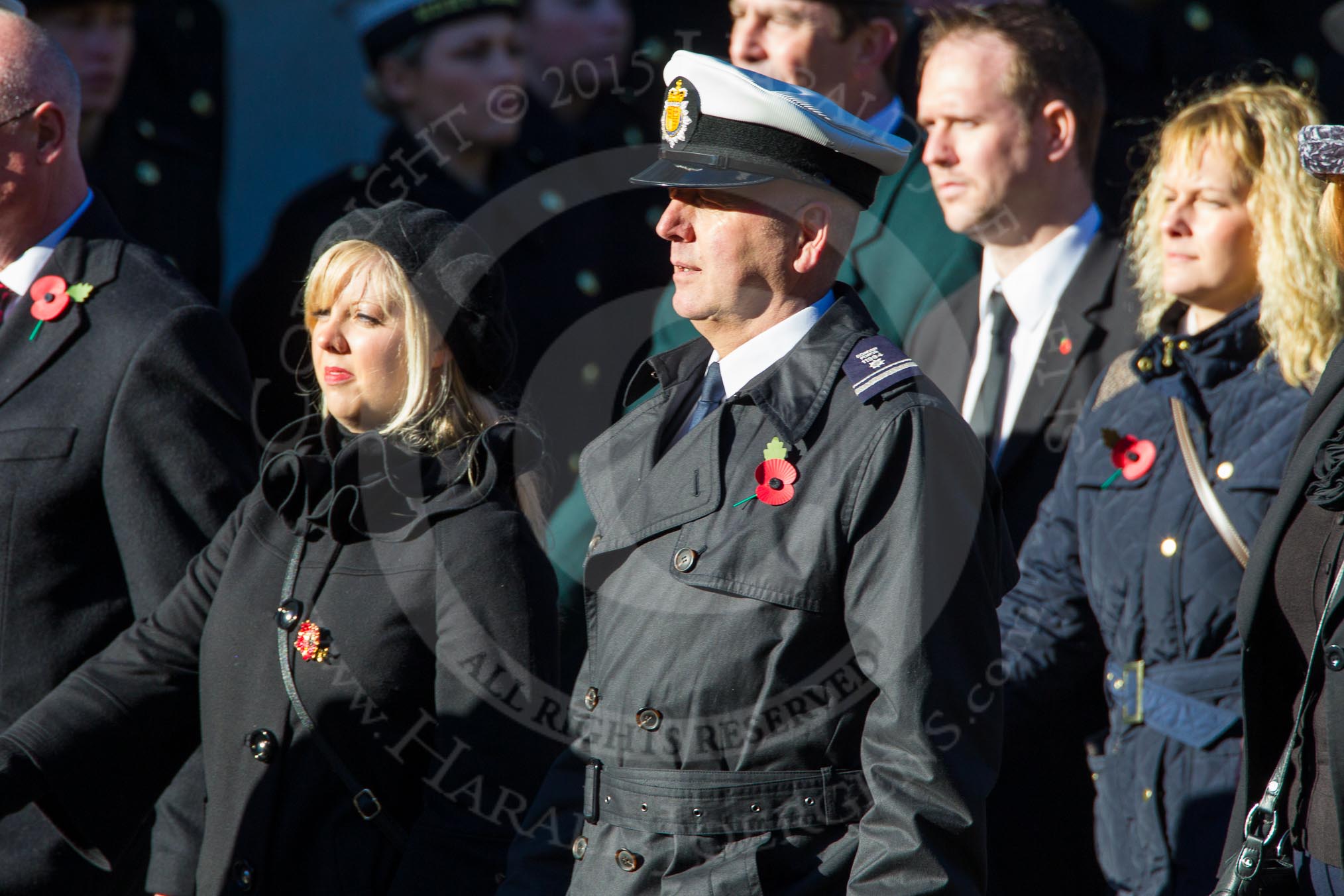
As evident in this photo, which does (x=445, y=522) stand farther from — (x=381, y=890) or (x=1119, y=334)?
(x=1119, y=334)

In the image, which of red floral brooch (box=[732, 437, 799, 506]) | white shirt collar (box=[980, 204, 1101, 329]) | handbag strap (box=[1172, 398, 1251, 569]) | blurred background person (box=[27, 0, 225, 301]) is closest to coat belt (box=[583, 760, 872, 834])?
red floral brooch (box=[732, 437, 799, 506])

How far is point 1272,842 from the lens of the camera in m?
2.40

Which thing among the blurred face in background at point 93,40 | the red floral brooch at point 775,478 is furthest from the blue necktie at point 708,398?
the blurred face in background at point 93,40

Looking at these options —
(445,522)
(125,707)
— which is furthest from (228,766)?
(445,522)

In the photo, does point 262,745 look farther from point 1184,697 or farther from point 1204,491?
point 1204,491

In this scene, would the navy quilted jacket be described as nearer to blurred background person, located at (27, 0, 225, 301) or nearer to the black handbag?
the black handbag

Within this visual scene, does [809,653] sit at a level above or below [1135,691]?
above

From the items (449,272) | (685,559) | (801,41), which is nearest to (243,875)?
(685,559)

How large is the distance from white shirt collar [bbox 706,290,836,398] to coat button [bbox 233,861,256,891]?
118 cm

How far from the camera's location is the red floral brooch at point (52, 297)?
3574 millimetres

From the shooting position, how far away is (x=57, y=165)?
3.72 m

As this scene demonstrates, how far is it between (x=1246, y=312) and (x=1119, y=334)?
600mm

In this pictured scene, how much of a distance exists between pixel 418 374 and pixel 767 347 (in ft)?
2.47

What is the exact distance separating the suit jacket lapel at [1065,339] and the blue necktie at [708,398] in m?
1.41
